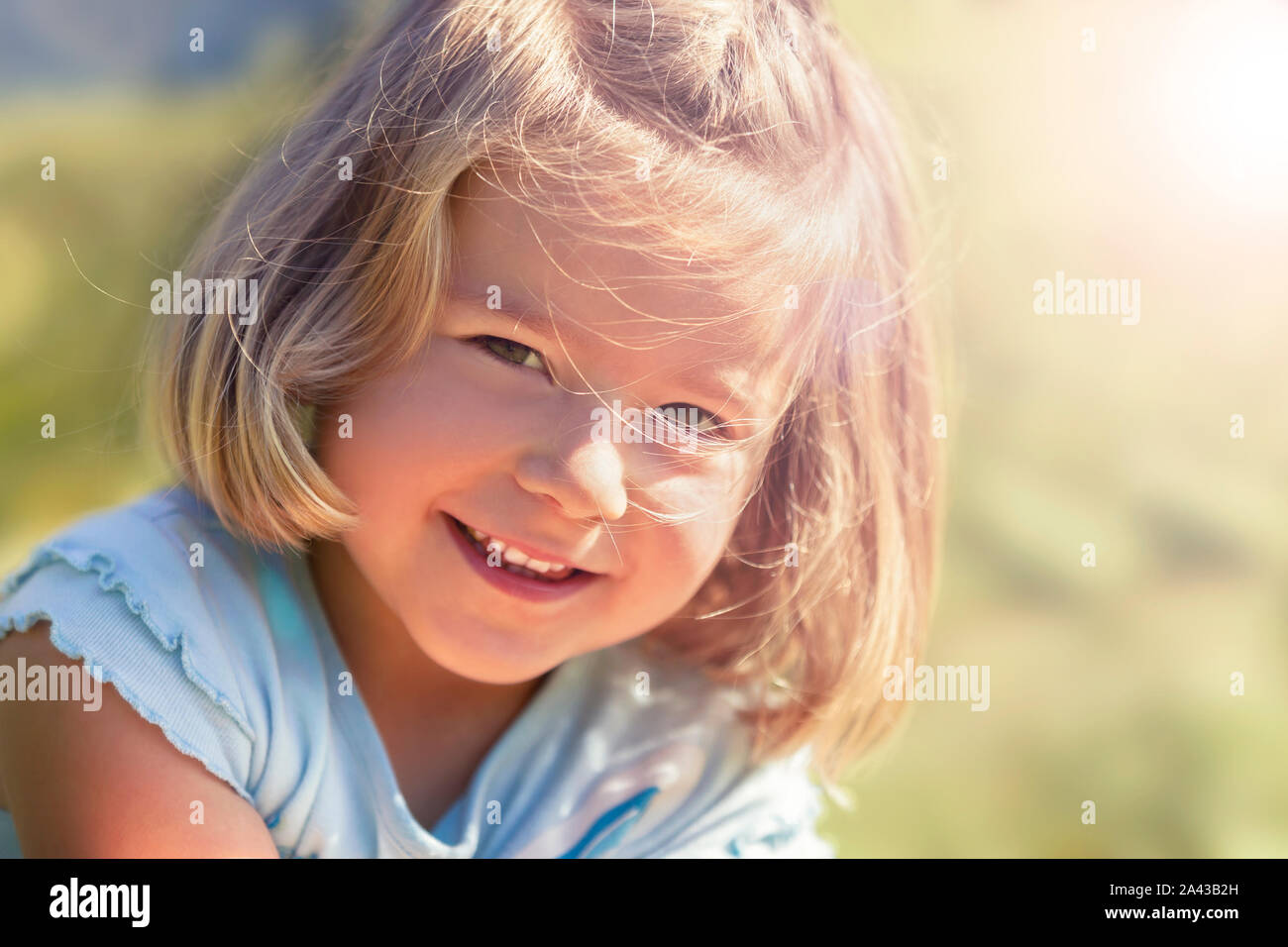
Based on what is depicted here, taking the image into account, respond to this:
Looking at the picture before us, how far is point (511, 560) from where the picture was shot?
804 mm

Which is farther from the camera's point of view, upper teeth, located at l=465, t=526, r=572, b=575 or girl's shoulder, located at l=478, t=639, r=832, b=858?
girl's shoulder, located at l=478, t=639, r=832, b=858

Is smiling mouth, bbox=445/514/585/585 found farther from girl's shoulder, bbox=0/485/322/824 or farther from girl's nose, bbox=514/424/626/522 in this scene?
girl's shoulder, bbox=0/485/322/824

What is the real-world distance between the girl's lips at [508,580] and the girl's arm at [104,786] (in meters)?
0.25

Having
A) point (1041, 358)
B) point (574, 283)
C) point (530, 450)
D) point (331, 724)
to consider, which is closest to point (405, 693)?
point (331, 724)

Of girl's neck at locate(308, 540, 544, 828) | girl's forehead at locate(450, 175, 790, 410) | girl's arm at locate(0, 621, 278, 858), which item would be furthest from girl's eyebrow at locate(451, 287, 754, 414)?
girl's arm at locate(0, 621, 278, 858)

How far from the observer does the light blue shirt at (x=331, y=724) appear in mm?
767

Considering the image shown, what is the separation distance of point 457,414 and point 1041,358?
0.86 metres

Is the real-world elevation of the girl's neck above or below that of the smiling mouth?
below

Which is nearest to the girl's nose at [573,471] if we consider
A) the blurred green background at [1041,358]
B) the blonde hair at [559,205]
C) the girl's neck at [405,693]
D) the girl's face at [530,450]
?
the girl's face at [530,450]

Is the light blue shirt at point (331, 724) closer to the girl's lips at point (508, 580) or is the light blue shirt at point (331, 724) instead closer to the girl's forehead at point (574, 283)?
the girl's lips at point (508, 580)

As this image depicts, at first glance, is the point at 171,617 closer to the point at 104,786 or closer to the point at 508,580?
the point at 104,786

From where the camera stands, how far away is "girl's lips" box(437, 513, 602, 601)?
790 mm

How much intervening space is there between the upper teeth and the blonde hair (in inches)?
4.2
